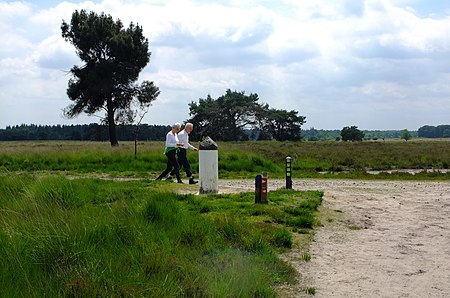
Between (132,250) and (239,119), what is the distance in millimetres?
66381

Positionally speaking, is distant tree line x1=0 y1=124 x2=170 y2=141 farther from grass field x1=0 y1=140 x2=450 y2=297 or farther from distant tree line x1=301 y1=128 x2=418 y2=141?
grass field x1=0 y1=140 x2=450 y2=297

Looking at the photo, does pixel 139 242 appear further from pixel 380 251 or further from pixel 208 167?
pixel 208 167

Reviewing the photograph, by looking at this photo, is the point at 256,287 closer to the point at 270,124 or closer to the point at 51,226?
the point at 51,226

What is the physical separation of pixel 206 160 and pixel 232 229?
533 cm

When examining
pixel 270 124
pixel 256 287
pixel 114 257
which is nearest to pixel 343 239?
pixel 256 287

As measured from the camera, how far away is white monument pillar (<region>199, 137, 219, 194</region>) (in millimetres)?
13953

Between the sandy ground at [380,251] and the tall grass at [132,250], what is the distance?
0.60m

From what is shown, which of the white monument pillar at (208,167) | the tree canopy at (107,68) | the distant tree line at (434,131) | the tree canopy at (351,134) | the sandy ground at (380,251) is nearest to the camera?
the sandy ground at (380,251)

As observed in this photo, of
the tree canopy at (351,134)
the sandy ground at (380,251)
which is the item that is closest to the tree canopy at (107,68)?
the sandy ground at (380,251)

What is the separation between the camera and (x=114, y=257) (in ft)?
20.4

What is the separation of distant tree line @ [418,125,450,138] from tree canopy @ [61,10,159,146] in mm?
119656

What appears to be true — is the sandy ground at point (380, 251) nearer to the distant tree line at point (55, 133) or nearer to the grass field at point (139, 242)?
the grass field at point (139, 242)

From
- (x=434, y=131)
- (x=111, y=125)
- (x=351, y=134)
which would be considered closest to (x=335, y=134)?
(x=434, y=131)

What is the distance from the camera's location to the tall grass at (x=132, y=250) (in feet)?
18.0
